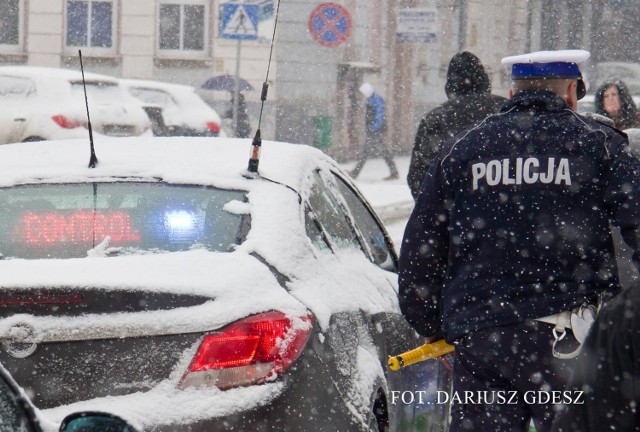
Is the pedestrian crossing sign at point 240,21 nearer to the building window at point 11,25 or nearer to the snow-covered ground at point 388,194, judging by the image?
the snow-covered ground at point 388,194

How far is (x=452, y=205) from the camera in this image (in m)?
3.64

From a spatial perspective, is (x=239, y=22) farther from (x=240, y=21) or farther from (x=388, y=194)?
(x=388, y=194)

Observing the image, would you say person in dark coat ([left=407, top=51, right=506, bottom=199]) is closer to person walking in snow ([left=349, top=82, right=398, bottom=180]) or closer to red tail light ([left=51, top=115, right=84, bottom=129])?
red tail light ([left=51, top=115, right=84, bottom=129])

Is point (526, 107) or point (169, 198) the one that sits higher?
point (526, 107)

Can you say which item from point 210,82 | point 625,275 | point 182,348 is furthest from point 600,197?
point 210,82

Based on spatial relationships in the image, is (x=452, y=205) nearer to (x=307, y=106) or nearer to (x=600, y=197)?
(x=600, y=197)

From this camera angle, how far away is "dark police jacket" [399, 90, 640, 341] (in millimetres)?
3438

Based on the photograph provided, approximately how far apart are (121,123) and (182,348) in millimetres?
14532

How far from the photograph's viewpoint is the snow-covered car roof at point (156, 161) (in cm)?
443

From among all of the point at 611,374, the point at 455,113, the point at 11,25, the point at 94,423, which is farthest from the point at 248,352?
the point at 11,25

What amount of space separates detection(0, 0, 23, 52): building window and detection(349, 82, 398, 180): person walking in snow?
7792 millimetres

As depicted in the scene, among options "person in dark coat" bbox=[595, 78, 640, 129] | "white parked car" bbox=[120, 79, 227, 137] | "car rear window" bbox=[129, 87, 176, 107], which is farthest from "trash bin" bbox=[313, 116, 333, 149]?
"person in dark coat" bbox=[595, 78, 640, 129]

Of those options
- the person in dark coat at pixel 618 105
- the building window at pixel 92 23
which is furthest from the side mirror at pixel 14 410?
the building window at pixel 92 23

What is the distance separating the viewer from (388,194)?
818 inches
